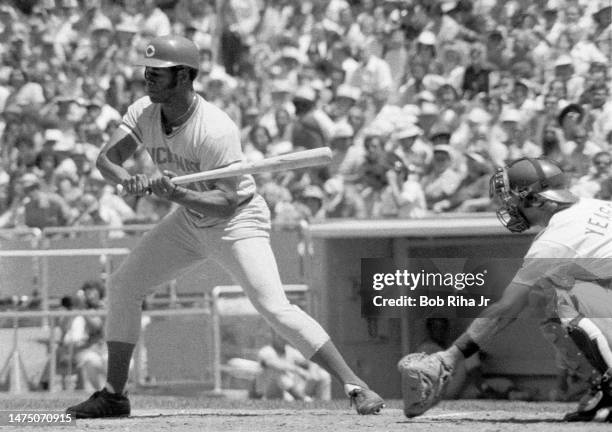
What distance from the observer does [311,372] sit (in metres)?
9.88

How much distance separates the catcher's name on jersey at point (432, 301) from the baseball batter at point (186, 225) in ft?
7.66

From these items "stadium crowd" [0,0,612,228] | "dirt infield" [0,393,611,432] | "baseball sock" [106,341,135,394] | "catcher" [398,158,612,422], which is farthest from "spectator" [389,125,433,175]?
"catcher" [398,158,612,422]

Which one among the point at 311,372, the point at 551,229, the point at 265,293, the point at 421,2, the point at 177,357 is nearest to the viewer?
the point at 551,229

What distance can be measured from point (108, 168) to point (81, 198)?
621 cm

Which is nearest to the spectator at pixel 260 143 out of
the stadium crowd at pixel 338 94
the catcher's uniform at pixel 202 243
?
the stadium crowd at pixel 338 94

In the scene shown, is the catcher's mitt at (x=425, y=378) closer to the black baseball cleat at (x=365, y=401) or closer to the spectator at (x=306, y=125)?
the black baseball cleat at (x=365, y=401)

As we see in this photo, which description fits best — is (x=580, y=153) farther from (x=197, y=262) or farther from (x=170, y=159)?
(x=170, y=159)

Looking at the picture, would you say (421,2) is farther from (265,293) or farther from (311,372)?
(265,293)

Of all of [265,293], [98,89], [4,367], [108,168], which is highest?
[98,89]

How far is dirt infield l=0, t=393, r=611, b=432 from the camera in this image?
6172 mm

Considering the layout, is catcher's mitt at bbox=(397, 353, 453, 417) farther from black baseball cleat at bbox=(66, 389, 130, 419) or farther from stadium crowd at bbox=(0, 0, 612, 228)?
stadium crowd at bbox=(0, 0, 612, 228)

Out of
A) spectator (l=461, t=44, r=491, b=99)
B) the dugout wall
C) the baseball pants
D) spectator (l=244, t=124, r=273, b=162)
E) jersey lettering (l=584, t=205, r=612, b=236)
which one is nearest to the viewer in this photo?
jersey lettering (l=584, t=205, r=612, b=236)

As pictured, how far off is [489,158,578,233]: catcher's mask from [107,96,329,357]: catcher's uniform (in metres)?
1.28

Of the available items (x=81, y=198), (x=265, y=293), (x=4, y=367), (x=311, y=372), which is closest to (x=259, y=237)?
(x=265, y=293)
